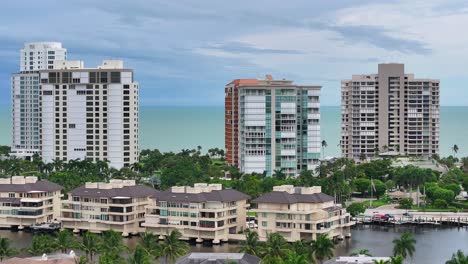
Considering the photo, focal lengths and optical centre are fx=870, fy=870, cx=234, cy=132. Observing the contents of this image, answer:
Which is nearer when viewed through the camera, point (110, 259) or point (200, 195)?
point (110, 259)

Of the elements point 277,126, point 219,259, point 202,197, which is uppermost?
point 277,126

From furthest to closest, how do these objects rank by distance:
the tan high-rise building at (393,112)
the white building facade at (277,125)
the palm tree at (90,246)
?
the tan high-rise building at (393,112), the white building facade at (277,125), the palm tree at (90,246)

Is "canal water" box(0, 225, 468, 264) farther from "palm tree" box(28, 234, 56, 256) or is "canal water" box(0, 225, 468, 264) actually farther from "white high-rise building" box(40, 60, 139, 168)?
"white high-rise building" box(40, 60, 139, 168)

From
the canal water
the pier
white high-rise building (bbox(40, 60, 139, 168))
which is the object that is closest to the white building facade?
white high-rise building (bbox(40, 60, 139, 168))

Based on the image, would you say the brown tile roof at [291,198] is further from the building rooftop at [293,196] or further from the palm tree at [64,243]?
the palm tree at [64,243]

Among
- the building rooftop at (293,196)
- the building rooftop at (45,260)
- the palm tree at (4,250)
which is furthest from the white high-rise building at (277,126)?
the building rooftop at (45,260)

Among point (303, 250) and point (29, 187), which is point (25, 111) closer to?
point (29, 187)

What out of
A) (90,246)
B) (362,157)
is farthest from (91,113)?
(90,246)
